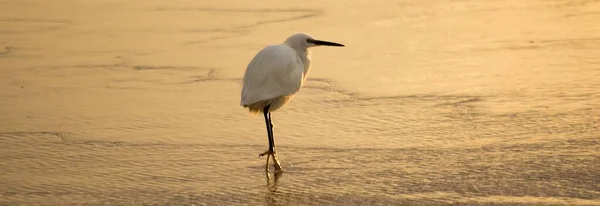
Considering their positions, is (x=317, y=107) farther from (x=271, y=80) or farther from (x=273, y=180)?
(x=273, y=180)

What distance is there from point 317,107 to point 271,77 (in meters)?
1.25

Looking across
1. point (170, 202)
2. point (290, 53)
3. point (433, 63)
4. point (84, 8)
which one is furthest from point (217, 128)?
point (84, 8)

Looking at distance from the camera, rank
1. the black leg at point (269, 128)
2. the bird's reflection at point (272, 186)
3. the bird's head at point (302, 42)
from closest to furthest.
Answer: the bird's reflection at point (272, 186)
the black leg at point (269, 128)
the bird's head at point (302, 42)

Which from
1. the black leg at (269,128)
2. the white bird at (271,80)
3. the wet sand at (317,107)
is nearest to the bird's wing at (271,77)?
the white bird at (271,80)

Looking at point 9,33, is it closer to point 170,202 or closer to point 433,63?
point 433,63

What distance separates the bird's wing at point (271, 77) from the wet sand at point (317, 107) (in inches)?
15.8

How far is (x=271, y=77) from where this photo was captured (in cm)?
872

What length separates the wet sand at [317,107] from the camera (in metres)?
7.78

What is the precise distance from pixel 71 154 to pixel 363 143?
1.97 metres

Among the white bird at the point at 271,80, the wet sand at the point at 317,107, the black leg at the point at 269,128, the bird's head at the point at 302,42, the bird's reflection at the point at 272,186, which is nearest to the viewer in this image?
the bird's reflection at the point at 272,186

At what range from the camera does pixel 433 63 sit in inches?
453

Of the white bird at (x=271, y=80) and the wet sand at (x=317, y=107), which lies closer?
the wet sand at (x=317, y=107)

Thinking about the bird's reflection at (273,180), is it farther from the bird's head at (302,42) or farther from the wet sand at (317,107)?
the bird's head at (302,42)

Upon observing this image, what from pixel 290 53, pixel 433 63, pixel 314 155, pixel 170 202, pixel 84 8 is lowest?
pixel 170 202
